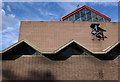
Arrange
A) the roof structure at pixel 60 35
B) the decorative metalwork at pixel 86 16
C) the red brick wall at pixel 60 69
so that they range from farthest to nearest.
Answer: the decorative metalwork at pixel 86 16
the roof structure at pixel 60 35
the red brick wall at pixel 60 69


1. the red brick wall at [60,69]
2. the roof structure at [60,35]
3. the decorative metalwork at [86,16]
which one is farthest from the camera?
the decorative metalwork at [86,16]

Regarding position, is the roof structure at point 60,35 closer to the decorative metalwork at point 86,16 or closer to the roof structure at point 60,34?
the roof structure at point 60,34

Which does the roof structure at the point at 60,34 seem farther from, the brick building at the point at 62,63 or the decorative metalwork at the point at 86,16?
the decorative metalwork at the point at 86,16

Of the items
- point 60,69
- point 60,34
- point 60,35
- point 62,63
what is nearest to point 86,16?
point 60,34

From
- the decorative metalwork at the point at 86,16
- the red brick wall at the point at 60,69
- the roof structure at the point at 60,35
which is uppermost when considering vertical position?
the decorative metalwork at the point at 86,16

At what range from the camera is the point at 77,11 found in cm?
2252

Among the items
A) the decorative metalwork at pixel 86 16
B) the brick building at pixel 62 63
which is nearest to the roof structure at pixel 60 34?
the brick building at pixel 62 63

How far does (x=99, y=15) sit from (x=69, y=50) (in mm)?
15322

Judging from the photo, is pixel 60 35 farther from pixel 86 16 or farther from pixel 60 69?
pixel 86 16

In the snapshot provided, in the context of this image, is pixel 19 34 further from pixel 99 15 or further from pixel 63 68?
pixel 99 15

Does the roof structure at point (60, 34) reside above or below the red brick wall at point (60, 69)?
above

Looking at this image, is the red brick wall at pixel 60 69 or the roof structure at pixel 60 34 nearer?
the red brick wall at pixel 60 69

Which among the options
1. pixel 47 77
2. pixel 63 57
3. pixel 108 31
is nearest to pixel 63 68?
pixel 63 57

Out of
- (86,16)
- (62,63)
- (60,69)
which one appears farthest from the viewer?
(86,16)
